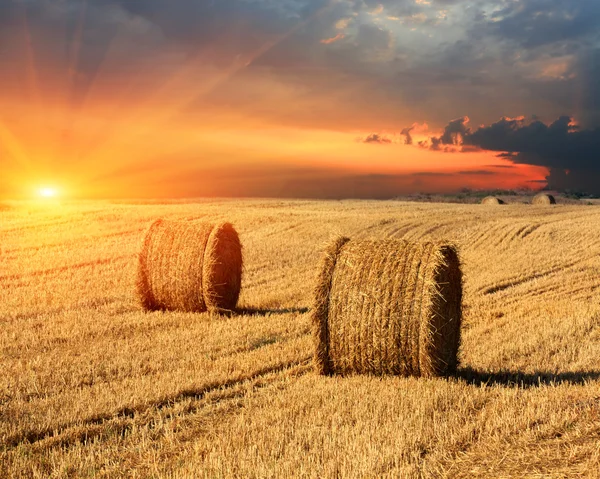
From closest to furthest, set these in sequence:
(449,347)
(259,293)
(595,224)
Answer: (449,347)
(259,293)
(595,224)

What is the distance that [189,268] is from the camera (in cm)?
1320

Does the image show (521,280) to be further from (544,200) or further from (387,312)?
(544,200)

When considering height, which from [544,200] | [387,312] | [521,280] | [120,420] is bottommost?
[120,420]

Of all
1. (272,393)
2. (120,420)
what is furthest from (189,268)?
(120,420)

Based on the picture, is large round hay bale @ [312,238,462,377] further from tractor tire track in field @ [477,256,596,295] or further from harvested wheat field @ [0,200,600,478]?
tractor tire track in field @ [477,256,596,295]

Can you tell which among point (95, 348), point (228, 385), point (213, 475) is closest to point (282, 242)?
point (95, 348)

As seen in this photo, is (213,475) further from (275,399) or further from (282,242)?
(282,242)

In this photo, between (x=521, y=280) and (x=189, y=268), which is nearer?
(x=189, y=268)

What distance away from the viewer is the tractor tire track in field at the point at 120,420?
6457 millimetres

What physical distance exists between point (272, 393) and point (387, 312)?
188cm

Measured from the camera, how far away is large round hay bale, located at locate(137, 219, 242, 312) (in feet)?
42.7

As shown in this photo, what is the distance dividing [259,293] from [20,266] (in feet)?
27.1

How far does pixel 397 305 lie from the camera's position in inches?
334

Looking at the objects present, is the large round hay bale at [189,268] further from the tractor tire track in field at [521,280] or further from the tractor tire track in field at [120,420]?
the tractor tire track in field at [521,280]
